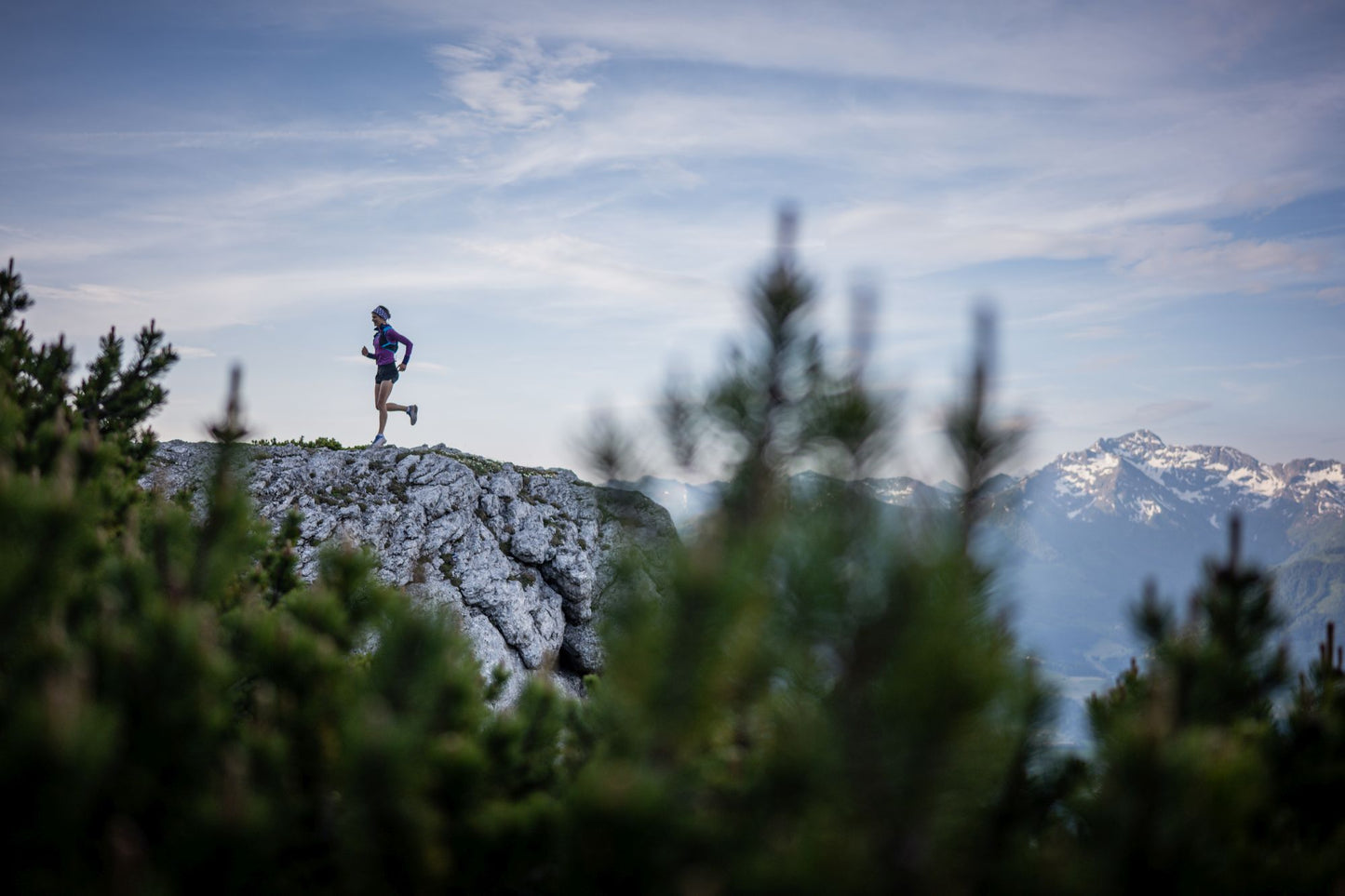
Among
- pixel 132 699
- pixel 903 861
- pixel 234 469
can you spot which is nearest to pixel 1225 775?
pixel 903 861

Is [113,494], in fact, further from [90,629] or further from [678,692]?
[678,692]

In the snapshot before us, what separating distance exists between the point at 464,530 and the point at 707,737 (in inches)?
706

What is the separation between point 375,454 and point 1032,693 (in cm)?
2057

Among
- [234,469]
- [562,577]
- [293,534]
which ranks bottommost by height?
[562,577]

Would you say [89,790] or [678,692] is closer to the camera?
[89,790]

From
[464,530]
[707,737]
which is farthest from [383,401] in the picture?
[707,737]

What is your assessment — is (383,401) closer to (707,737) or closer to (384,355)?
(384,355)

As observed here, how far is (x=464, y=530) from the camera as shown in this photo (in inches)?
798

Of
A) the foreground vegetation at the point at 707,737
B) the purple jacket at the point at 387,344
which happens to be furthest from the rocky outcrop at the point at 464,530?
the foreground vegetation at the point at 707,737

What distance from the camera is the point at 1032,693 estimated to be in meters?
3.92

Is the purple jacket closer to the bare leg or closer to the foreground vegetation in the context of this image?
the bare leg

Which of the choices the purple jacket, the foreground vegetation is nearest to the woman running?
the purple jacket

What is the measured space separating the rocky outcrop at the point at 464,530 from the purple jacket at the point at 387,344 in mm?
2604

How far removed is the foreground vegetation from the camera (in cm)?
266
